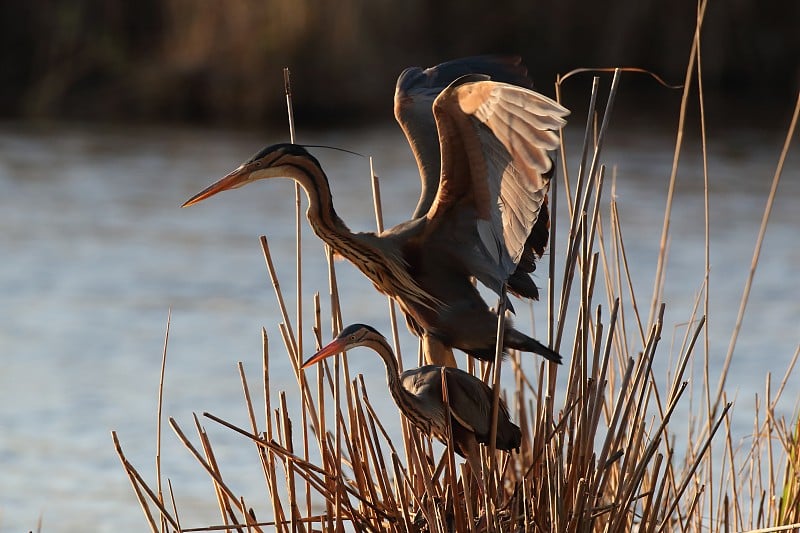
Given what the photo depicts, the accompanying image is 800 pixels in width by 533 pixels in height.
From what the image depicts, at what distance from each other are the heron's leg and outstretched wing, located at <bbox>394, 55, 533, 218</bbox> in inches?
10.3

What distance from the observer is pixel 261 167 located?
245cm

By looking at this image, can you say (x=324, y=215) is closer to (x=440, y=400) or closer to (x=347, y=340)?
(x=347, y=340)

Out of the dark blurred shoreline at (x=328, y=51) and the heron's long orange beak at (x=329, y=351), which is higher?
the dark blurred shoreline at (x=328, y=51)

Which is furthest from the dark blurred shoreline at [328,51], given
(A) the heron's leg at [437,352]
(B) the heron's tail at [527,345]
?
(B) the heron's tail at [527,345]

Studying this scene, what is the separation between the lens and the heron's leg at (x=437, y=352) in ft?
9.07

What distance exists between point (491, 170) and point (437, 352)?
16.9 inches

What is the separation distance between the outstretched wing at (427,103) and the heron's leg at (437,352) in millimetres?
261

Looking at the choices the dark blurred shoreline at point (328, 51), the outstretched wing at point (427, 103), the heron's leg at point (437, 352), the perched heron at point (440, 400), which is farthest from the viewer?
the dark blurred shoreline at point (328, 51)

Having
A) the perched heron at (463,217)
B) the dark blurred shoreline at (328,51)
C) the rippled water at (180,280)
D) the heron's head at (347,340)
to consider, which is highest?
the dark blurred shoreline at (328,51)

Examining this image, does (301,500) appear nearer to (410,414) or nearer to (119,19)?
(410,414)

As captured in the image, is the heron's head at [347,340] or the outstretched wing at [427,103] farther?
the outstretched wing at [427,103]

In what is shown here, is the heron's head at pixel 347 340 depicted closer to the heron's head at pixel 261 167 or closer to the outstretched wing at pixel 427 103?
the heron's head at pixel 261 167

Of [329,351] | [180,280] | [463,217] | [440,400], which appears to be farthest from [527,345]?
[180,280]

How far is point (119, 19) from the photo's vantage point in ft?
39.3
